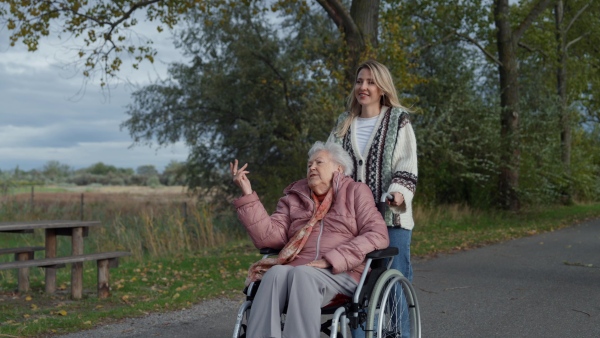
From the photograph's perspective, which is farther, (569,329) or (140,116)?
(140,116)

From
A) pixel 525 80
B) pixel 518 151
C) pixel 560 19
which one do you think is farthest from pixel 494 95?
pixel 560 19

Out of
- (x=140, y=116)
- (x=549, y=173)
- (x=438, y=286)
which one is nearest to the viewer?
(x=438, y=286)

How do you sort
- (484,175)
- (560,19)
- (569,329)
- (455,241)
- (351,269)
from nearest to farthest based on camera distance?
(351,269), (569,329), (455,241), (484,175), (560,19)

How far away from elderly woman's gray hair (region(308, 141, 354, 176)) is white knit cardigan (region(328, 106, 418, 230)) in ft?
0.36

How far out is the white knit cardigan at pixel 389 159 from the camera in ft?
15.5

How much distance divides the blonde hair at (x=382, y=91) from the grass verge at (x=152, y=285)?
120 inches

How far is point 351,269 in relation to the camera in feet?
14.4

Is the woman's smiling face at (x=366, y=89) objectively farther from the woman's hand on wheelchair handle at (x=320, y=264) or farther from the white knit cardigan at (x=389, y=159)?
the woman's hand on wheelchair handle at (x=320, y=264)

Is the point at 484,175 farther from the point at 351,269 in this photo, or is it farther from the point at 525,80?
the point at 351,269

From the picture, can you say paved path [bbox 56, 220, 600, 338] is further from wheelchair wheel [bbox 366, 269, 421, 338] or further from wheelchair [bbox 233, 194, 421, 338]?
wheelchair [bbox 233, 194, 421, 338]

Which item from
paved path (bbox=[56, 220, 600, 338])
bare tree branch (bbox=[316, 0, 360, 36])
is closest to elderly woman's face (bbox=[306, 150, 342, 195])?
paved path (bbox=[56, 220, 600, 338])

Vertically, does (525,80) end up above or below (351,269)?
above

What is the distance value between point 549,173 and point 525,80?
18.3 ft

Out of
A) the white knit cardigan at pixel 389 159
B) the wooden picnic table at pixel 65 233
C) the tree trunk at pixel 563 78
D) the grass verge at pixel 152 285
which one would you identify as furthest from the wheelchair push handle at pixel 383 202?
the tree trunk at pixel 563 78
